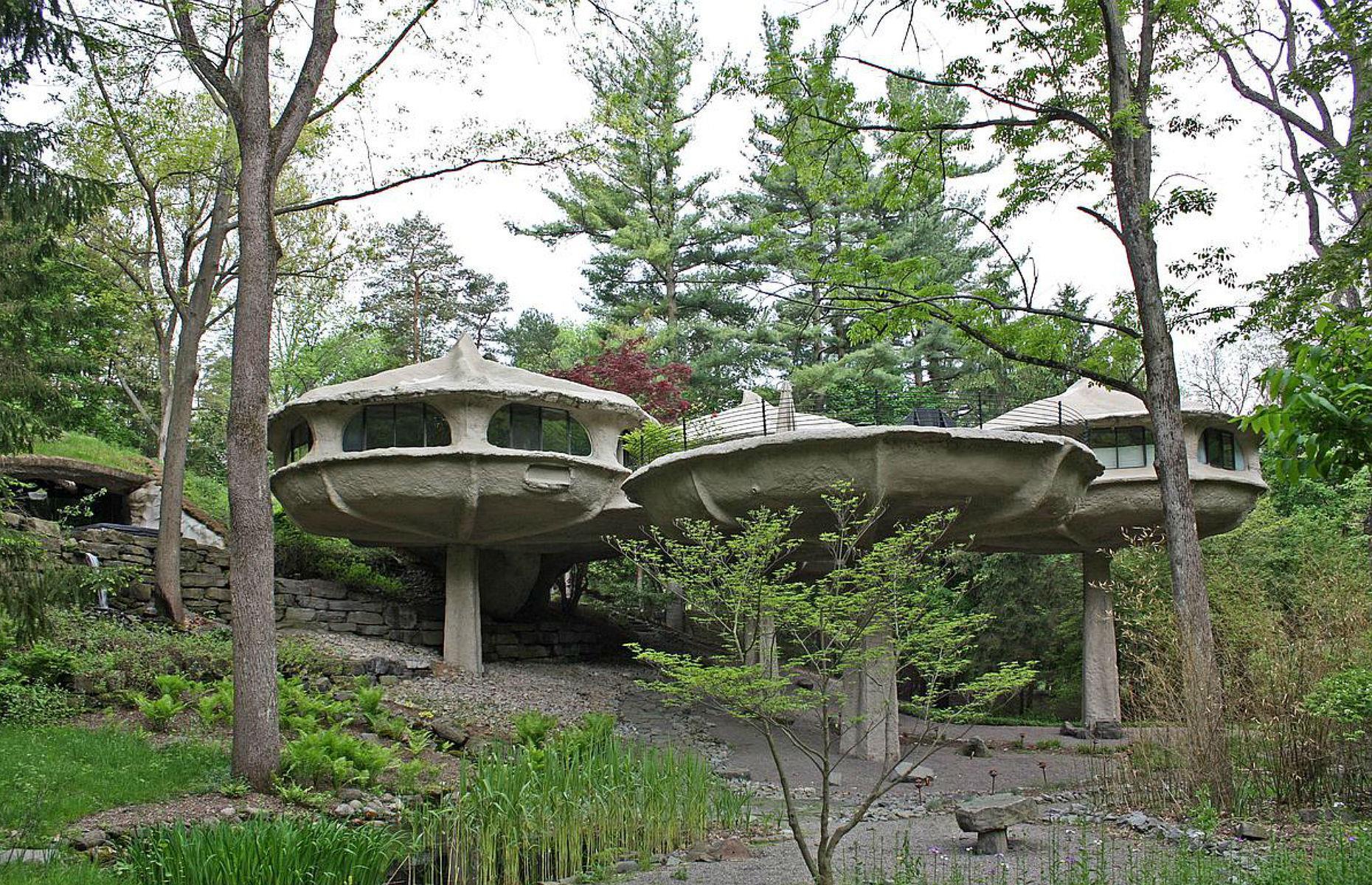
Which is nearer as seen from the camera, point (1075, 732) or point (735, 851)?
point (735, 851)

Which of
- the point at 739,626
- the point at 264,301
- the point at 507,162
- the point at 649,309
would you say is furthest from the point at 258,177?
the point at 649,309

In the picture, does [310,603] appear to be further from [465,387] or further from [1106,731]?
[1106,731]

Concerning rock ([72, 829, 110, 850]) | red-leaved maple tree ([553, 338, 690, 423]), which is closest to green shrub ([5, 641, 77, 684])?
rock ([72, 829, 110, 850])

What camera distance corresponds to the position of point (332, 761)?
7.91 m

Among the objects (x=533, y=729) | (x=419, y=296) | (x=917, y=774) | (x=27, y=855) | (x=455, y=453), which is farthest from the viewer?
(x=419, y=296)

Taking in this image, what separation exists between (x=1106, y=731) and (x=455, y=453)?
10127 millimetres

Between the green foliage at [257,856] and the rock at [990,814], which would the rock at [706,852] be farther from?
the green foliage at [257,856]

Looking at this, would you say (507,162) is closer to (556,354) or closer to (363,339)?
(556,354)

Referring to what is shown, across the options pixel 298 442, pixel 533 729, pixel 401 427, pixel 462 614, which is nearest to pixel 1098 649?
pixel 462 614

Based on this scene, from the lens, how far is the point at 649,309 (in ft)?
84.1

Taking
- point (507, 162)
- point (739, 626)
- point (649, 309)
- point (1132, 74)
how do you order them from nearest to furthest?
point (739, 626), point (507, 162), point (1132, 74), point (649, 309)

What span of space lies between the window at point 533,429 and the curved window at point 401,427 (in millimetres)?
636

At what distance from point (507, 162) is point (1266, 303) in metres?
7.74

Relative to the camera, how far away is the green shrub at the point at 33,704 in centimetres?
875
